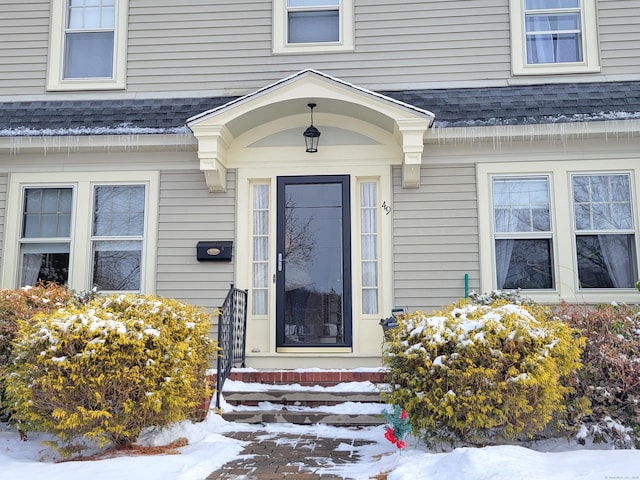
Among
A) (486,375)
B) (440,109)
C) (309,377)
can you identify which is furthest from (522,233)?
(486,375)

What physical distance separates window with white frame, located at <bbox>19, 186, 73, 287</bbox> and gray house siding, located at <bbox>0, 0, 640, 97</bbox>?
4.37 feet

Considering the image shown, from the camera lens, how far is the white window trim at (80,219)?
714 centimetres

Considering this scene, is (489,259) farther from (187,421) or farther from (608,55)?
(187,421)

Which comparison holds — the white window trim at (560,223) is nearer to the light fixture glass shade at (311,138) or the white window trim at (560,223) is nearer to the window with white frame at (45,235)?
the light fixture glass shade at (311,138)

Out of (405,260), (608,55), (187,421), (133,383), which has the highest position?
(608,55)

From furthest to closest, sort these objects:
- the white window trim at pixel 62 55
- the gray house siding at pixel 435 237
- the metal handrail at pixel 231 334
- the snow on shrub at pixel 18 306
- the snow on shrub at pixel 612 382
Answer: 1. the white window trim at pixel 62 55
2. the gray house siding at pixel 435 237
3. the metal handrail at pixel 231 334
4. the snow on shrub at pixel 18 306
5. the snow on shrub at pixel 612 382

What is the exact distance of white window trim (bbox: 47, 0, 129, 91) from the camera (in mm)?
7602

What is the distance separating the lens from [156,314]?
4.98m

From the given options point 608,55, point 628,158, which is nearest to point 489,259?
point 628,158

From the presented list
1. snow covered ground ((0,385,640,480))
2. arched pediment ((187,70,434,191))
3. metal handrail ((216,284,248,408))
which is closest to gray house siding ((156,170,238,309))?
arched pediment ((187,70,434,191))

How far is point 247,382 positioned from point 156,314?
154cm

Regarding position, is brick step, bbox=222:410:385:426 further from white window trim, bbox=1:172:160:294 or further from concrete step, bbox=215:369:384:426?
white window trim, bbox=1:172:160:294

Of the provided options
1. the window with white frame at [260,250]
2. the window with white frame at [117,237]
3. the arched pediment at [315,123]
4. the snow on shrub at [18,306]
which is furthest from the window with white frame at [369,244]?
the snow on shrub at [18,306]

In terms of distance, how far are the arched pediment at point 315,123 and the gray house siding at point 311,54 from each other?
0.64 metres
